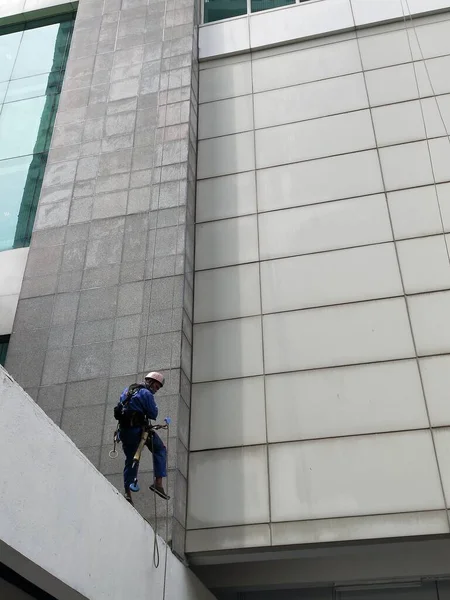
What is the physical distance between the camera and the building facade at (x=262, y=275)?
10.3 m

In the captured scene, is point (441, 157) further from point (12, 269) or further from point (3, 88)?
point (3, 88)

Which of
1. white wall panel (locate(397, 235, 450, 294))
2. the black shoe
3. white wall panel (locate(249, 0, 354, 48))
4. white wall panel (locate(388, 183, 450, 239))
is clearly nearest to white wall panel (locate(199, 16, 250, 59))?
white wall panel (locate(249, 0, 354, 48))

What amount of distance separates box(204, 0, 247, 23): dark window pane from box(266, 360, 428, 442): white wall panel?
9603 millimetres

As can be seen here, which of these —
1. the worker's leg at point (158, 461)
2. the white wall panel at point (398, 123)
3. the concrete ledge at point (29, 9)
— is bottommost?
the worker's leg at point (158, 461)

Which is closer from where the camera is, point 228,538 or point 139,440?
point 139,440

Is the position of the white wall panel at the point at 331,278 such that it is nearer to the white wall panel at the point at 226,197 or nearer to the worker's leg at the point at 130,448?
the white wall panel at the point at 226,197

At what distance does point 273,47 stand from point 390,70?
2800mm

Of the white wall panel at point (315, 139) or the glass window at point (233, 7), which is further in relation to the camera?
the glass window at point (233, 7)

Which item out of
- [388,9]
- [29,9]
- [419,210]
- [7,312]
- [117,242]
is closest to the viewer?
[419,210]

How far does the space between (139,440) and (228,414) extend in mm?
2316

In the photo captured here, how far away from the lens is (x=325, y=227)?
41.5 ft

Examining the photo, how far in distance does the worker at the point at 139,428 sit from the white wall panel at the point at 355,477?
79.6 inches

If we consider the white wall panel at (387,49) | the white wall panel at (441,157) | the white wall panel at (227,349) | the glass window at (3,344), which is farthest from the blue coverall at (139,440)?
the white wall panel at (387,49)

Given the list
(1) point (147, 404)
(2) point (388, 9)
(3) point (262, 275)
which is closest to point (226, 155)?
(3) point (262, 275)
